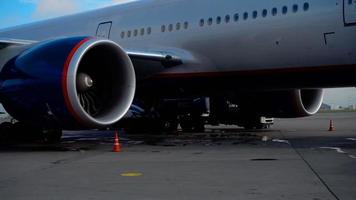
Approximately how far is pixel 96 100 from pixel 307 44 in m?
4.44

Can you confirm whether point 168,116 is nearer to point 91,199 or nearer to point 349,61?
point 349,61

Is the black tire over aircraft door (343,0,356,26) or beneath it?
beneath

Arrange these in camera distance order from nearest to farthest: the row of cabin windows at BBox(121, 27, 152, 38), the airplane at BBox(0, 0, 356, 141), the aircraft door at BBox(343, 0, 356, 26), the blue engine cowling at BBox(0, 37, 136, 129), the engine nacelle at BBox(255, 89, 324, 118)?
the blue engine cowling at BBox(0, 37, 136, 129) → the airplane at BBox(0, 0, 356, 141) → the aircraft door at BBox(343, 0, 356, 26) → the row of cabin windows at BBox(121, 27, 152, 38) → the engine nacelle at BBox(255, 89, 324, 118)

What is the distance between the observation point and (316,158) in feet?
24.1

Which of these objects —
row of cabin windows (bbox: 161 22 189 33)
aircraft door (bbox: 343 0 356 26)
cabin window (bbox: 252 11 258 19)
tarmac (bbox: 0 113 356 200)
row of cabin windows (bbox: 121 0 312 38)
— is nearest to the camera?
tarmac (bbox: 0 113 356 200)

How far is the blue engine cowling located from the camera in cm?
854

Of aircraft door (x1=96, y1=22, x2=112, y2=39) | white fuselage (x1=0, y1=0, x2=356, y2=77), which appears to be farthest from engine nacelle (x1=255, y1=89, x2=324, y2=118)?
aircraft door (x1=96, y1=22, x2=112, y2=39)

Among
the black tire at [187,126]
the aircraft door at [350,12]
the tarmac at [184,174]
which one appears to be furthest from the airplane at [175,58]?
the black tire at [187,126]

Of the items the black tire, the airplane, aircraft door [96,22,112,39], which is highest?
aircraft door [96,22,112,39]

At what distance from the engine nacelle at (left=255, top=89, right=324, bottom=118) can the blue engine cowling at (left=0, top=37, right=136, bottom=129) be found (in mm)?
5364

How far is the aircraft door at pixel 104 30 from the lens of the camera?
13125 mm

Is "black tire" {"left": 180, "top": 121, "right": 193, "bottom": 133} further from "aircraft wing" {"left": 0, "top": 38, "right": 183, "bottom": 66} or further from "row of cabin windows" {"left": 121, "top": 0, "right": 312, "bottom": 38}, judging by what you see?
"aircraft wing" {"left": 0, "top": 38, "right": 183, "bottom": 66}

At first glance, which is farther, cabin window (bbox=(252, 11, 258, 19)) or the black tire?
the black tire

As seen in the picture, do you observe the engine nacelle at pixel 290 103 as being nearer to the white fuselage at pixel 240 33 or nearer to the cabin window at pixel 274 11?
the white fuselage at pixel 240 33
